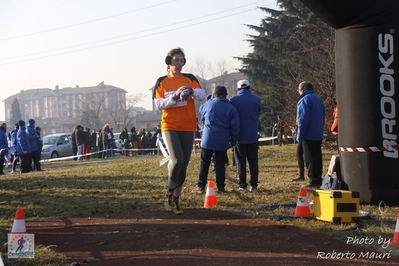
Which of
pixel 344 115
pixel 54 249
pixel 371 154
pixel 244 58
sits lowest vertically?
pixel 54 249

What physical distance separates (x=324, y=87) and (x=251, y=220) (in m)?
14.4

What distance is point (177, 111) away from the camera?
8.43 meters

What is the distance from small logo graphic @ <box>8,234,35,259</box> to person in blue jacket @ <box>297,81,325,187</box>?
656 centimetres

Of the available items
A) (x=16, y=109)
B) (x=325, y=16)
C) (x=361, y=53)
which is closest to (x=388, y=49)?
(x=361, y=53)

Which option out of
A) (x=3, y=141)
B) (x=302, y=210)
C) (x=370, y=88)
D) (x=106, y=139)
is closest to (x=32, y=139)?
(x=3, y=141)

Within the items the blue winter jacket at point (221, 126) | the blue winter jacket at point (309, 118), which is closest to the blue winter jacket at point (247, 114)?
the blue winter jacket at point (221, 126)

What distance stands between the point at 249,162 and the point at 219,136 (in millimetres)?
745

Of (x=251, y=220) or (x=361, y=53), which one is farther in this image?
(x=361, y=53)

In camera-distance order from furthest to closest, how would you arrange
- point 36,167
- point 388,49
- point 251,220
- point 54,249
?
point 36,167
point 388,49
point 251,220
point 54,249

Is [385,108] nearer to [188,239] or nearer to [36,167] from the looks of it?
[188,239]

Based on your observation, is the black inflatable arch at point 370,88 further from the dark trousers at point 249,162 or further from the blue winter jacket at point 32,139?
the blue winter jacket at point 32,139

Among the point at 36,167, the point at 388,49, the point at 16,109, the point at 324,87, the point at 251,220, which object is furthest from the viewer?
the point at 16,109

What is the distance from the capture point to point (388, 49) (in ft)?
28.5

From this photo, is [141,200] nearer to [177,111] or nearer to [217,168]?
[217,168]
